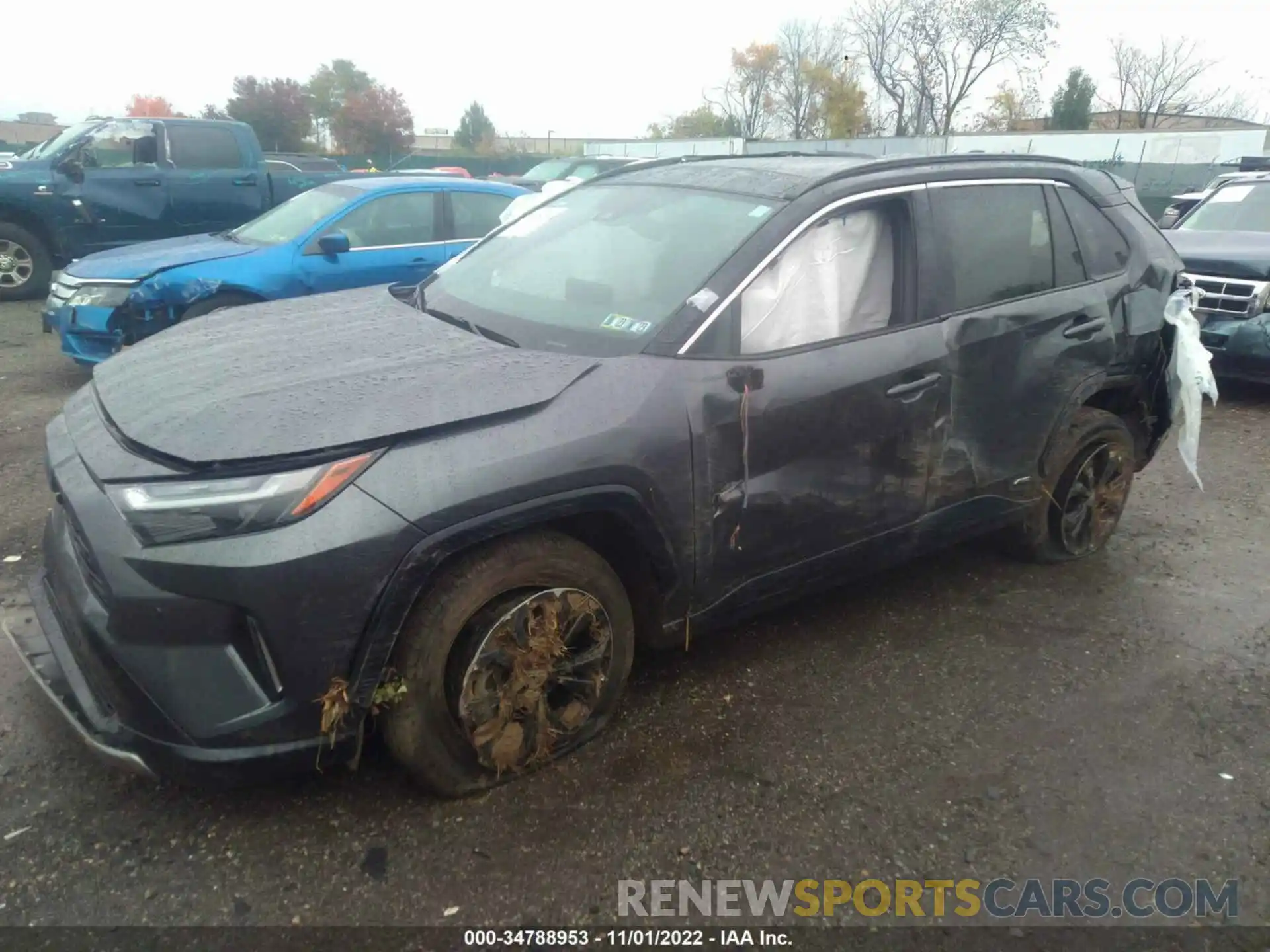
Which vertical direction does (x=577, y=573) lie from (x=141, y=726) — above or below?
above

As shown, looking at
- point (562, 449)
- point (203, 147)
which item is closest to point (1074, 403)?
point (562, 449)

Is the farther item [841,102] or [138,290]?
[841,102]

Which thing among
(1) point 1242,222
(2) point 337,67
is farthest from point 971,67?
(1) point 1242,222

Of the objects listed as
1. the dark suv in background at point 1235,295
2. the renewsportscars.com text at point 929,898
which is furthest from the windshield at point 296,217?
the dark suv in background at point 1235,295

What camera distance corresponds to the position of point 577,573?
102 inches

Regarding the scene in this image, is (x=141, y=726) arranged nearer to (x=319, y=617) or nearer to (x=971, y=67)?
(x=319, y=617)

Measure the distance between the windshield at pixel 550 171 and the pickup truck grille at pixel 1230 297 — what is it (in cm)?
1135

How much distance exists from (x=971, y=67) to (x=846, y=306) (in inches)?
1986

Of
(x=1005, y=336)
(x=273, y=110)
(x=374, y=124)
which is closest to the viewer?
(x=1005, y=336)

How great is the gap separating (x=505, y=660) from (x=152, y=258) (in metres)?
5.67

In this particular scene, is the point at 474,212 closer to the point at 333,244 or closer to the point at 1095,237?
the point at 333,244

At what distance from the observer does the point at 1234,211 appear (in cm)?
851

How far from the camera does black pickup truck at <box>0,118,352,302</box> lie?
977cm

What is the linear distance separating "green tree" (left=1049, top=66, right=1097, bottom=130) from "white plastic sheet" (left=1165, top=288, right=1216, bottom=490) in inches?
2049
